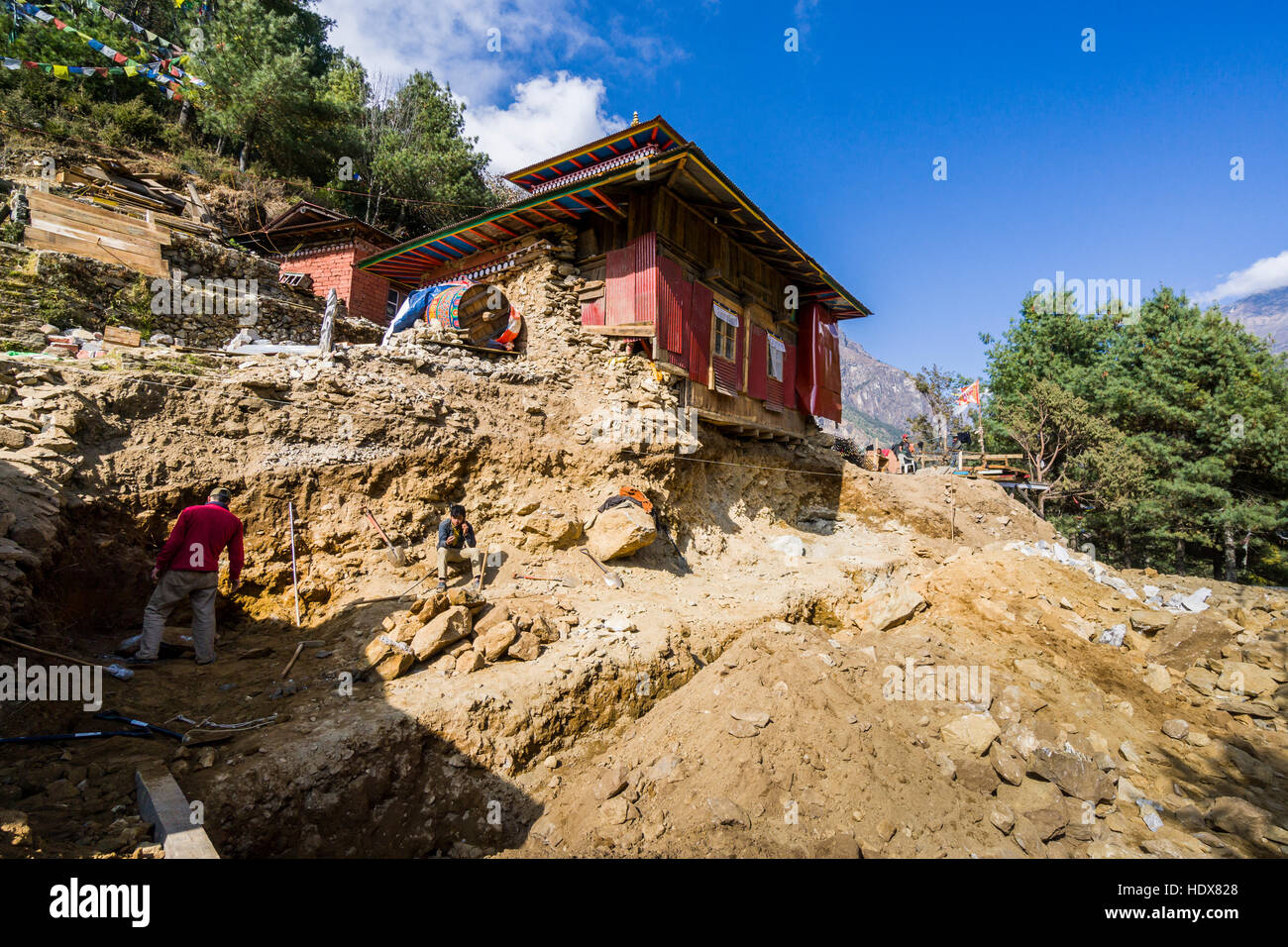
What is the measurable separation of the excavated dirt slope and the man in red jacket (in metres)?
0.40

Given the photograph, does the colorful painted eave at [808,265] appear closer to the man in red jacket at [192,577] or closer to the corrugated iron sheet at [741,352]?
the corrugated iron sheet at [741,352]

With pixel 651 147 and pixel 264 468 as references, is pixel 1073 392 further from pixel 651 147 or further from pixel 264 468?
pixel 264 468

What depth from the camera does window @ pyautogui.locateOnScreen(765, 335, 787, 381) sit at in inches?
648

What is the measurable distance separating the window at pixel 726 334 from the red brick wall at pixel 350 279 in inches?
528

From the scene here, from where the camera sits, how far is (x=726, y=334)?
14508 millimetres

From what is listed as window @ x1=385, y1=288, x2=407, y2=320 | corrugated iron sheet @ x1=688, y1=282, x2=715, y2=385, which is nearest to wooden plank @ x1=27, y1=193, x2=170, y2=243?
window @ x1=385, y1=288, x2=407, y2=320

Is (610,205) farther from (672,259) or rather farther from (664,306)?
(664,306)

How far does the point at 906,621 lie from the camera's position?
10336mm

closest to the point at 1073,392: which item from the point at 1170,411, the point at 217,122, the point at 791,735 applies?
the point at 1170,411

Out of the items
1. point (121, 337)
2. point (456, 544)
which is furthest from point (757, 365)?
point (121, 337)

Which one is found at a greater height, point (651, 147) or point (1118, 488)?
point (651, 147)

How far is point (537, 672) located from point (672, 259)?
9.94 meters

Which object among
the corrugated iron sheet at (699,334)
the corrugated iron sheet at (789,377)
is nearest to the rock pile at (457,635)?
the corrugated iron sheet at (699,334)

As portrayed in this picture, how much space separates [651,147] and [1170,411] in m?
25.4
